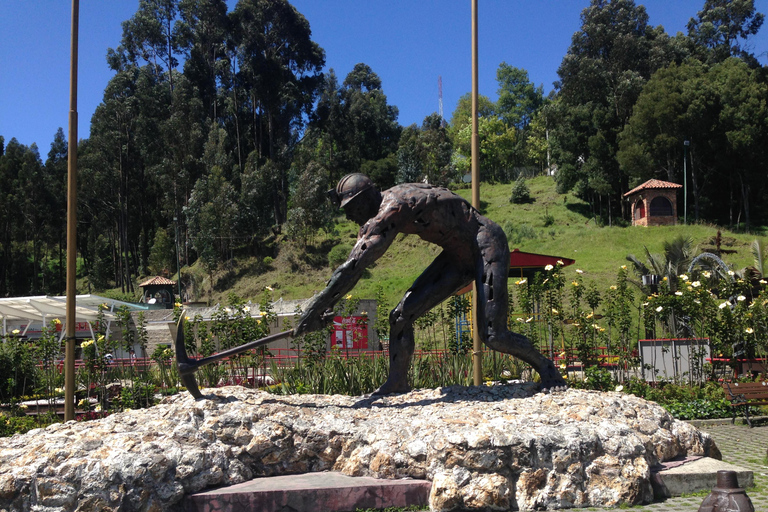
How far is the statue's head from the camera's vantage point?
5.66 metres

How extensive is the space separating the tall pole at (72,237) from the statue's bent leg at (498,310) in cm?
444

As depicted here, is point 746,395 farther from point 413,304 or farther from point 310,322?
point 310,322

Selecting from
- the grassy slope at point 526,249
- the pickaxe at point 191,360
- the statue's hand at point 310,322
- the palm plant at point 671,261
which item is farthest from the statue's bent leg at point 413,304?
the grassy slope at point 526,249

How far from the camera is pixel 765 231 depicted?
36.5 metres

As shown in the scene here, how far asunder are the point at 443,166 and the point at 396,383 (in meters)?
45.3

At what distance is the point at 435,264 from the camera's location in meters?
6.29

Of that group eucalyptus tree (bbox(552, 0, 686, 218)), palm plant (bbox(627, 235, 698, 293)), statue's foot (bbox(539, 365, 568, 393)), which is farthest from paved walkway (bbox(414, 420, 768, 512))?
eucalyptus tree (bbox(552, 0, 686, 218))

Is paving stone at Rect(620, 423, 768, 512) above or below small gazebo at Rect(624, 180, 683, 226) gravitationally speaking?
below

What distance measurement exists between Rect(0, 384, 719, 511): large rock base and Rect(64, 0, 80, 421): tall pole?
1836mm

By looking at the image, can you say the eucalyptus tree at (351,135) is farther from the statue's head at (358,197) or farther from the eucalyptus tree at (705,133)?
the statue's head at (358,197)

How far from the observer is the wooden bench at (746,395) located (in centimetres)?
959

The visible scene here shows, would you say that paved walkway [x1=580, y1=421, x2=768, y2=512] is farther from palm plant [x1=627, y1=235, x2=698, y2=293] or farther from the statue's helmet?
palm plant [x1=627, y1=235, x2=698, y2=293]

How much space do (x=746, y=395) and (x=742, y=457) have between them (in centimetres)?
361

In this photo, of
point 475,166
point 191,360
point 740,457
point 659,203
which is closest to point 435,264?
point 191,360
